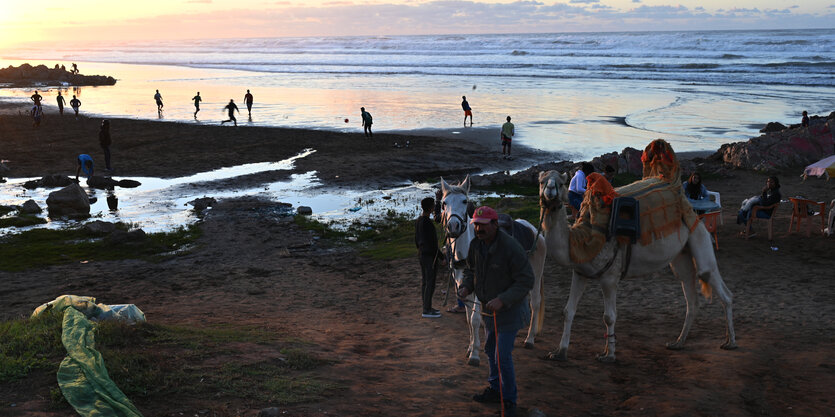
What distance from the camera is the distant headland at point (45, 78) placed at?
74812 millimetres

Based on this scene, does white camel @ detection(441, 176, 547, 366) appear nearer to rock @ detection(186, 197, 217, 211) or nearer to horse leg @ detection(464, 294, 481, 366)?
horse leg @ detection(464, 294, 481, 366)

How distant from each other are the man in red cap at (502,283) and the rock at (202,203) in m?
15.2

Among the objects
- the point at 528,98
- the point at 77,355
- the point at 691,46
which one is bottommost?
the point at 77,355

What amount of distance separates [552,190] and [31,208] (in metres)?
17.0

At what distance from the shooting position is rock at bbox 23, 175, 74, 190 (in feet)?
76.4

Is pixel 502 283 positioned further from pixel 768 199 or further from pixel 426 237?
pixel 768 199

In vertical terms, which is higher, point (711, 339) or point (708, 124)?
point (708, 124)

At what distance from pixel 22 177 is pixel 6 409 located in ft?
72.8

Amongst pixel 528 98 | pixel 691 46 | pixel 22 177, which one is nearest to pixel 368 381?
pixel 22 177

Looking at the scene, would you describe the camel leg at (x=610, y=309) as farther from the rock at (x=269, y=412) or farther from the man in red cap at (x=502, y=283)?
the rock at (x=269, y=412)

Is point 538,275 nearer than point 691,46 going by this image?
Yes

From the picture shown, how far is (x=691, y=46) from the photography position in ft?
363

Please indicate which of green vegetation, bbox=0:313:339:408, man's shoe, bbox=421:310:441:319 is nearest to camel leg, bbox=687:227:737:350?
man's shoe, bbox=421:310:441:319

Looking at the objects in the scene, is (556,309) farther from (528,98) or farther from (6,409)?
(528,98)
